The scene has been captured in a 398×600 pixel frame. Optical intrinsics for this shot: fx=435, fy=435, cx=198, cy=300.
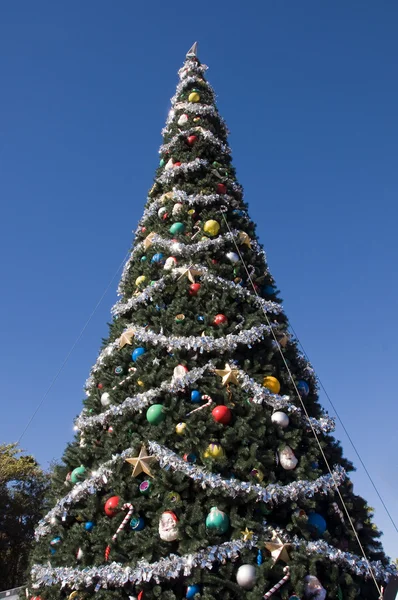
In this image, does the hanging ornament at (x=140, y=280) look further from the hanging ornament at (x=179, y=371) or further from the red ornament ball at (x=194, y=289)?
the hanging ornament at (x=179, y=371)

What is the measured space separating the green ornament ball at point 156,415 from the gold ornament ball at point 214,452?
1.62 ft

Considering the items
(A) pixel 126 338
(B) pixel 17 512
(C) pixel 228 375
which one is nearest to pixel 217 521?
(C) pixel 228 375

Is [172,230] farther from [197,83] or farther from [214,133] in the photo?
[197,83]

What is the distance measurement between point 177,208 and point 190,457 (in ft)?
10.5

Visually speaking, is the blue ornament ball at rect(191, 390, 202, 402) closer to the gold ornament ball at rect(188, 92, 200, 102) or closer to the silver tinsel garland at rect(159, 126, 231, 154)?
the silver tinsel garland at rect(159, 126, 231, 154)

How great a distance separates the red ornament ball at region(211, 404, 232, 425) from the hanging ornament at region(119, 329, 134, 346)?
1.32 metres

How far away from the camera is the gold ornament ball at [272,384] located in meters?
3.94

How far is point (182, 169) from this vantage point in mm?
5906

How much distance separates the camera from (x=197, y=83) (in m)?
7.38

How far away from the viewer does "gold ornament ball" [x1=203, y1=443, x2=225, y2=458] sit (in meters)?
3.37

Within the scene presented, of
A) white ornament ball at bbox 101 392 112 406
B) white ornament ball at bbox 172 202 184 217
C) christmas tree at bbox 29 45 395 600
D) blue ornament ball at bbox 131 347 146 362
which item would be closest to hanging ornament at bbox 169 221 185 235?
christmas tree at bbox 29 45 395 600

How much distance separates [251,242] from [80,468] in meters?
3.23

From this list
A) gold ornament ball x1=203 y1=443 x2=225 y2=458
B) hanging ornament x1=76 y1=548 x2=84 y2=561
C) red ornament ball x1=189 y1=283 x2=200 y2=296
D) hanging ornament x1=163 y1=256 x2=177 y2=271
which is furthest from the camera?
hanging ornament x1=163 y1=256 x2=177 y2=271

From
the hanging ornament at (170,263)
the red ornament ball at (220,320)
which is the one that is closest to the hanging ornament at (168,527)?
the red ornament ball at (220,320)
